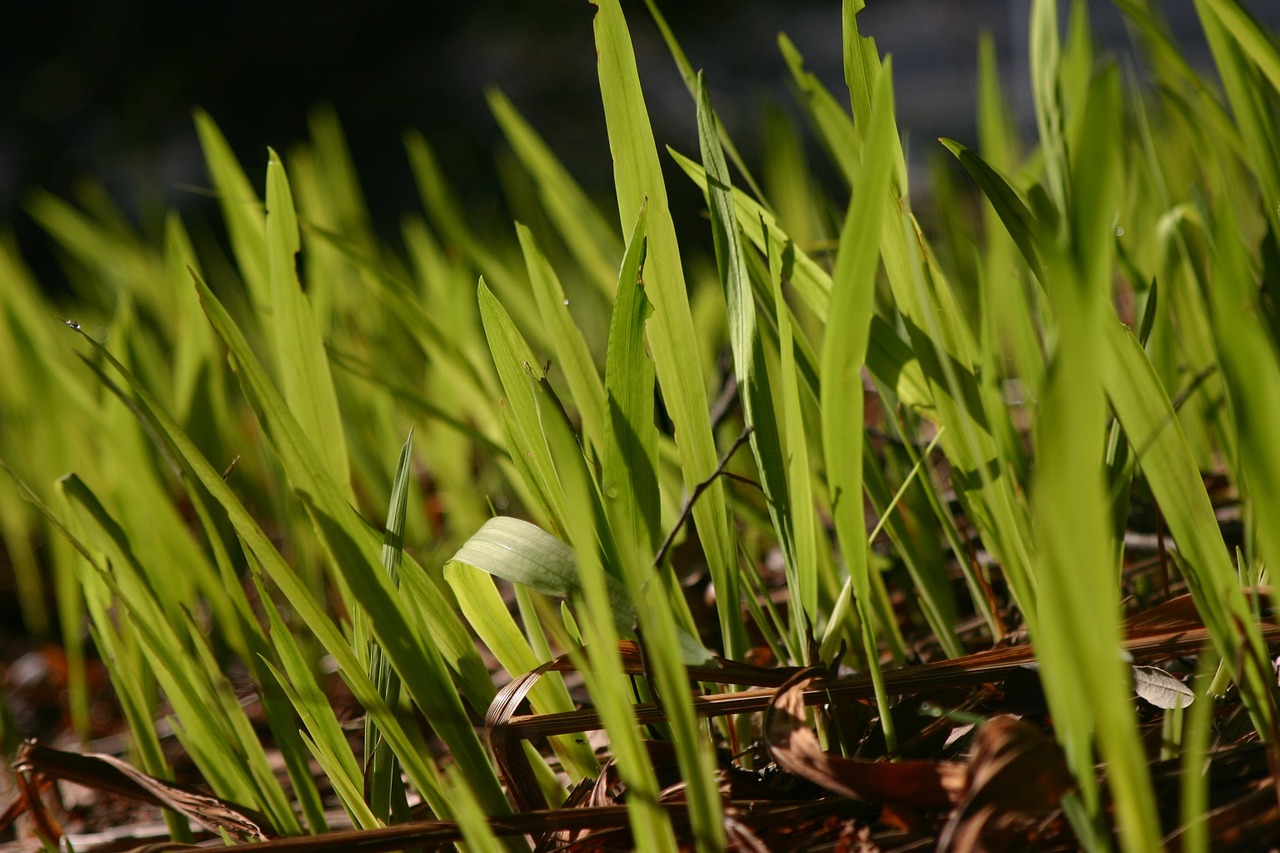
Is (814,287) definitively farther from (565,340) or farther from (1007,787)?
(1007,787)

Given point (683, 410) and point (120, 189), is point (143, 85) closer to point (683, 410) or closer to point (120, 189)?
point (120, 189)

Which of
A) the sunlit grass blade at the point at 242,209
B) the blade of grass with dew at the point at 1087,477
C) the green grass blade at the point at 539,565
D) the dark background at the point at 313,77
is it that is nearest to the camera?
the blade of grass with dew at the point at 1087,477

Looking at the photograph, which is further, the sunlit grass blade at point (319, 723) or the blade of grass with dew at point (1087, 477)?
the sunlit grass blade at point (319, 723)

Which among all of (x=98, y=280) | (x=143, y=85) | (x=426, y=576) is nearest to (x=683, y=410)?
(x=426, y=576)

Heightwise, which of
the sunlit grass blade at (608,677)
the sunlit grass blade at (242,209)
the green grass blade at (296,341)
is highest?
the sunlit grass blade at (242,209)

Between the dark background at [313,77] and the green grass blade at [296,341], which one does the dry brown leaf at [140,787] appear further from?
the dark background at [313,77]

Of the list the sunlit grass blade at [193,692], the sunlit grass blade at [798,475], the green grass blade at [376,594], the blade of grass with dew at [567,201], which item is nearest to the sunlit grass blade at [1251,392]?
the sunlit grass blade at [798,475]
